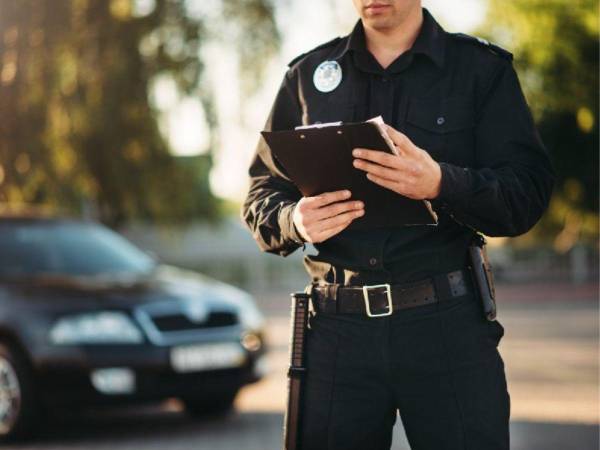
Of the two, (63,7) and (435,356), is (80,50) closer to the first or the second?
(63,7)

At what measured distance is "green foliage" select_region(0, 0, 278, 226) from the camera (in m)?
13.0

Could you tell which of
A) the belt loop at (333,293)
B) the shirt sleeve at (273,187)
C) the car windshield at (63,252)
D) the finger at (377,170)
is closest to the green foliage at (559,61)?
the car windshield at (63,252)

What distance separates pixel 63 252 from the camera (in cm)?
833

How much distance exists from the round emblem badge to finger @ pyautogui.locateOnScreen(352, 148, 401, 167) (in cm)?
49

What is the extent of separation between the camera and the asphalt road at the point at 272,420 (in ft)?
22.6

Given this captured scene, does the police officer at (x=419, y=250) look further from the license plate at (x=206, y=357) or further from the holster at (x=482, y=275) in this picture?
the license plate at (x=206, y=357)

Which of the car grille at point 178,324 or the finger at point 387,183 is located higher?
the finger at point 387,183

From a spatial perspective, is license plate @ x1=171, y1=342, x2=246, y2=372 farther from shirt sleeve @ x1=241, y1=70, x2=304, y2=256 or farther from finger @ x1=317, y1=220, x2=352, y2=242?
finger @ x1=317, y1=220, x2=352, y2=242

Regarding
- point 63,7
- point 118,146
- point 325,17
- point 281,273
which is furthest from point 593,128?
point 281,273

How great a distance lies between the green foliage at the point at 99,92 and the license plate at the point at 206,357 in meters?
6.37

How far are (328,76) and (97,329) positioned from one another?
4.45m

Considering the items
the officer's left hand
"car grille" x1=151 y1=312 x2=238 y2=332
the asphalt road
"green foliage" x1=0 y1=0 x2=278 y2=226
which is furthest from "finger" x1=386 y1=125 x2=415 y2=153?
"green foliage" x1=0 y1=0 x2=278 y2=226

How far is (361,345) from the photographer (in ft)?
9.27

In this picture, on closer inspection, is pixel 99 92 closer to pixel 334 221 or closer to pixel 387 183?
pixel 334 221
